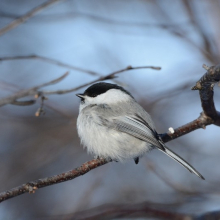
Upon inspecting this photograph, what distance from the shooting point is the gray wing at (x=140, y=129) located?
74.9 inches

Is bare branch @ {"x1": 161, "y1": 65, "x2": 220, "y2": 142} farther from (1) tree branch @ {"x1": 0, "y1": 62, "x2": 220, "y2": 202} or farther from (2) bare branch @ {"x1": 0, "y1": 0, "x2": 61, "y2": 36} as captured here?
(2) bare branch @ {"x1": 0, "y1": 0, "x2": 61, "y2": 36}

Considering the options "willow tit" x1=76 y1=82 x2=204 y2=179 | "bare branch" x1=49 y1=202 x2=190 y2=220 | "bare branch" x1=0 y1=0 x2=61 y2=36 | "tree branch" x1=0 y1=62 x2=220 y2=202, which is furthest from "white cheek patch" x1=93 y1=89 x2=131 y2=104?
"bare branch" x1=49 y1=202 x2=190 y2=220

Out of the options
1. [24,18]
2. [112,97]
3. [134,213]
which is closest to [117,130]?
[112,97]

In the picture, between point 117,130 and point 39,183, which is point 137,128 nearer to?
point 117,130

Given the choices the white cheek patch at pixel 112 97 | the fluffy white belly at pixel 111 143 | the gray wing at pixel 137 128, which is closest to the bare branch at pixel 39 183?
the fluffy white belly at pixel 111 143

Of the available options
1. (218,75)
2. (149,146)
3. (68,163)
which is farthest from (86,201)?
(218,75)

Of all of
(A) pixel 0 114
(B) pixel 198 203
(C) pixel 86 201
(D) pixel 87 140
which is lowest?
(B) pixel 198 203

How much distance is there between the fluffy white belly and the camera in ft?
6.63

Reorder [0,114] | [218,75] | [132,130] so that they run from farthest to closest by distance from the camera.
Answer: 1. [0,114]
2. [132,130]
3. [218,75]

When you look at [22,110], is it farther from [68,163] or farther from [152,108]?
[152,108]

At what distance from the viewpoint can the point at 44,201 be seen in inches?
115

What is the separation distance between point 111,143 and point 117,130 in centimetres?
10

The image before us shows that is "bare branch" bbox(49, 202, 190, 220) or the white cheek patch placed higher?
the white cheek patch

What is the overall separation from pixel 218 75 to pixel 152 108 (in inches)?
62.8
